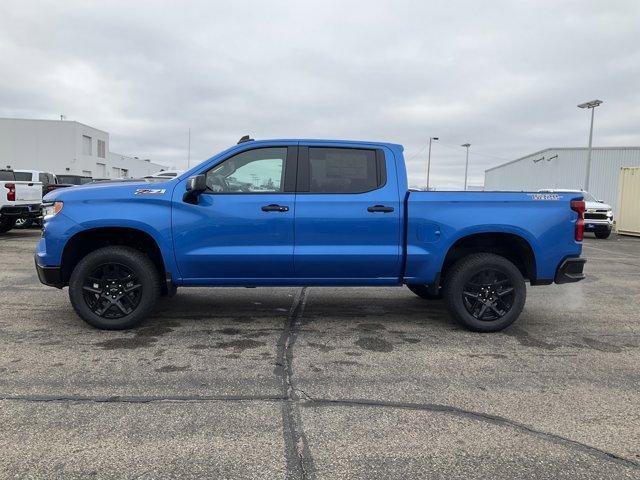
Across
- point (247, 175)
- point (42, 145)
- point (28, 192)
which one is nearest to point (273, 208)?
point (247, 175)

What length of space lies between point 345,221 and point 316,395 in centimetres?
198

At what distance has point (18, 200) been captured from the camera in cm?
1387

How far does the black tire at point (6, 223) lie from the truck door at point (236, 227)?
11453mm

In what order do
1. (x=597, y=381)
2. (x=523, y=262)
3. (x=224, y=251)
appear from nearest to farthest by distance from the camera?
(x=597, y=381) → (x=224, y=251) → (x=523, y=262)

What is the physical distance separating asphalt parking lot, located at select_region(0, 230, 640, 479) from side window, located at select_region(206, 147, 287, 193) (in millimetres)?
1447

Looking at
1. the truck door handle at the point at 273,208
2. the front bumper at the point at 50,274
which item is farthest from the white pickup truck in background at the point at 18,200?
the truck door handle at the point at 273,208

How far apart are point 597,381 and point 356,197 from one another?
263 centimetres

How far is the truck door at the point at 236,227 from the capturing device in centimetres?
511

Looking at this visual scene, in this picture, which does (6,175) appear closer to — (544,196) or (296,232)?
(296,232)

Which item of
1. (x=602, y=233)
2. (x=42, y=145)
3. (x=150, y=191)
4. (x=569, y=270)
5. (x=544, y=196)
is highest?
(x=42, y=145)

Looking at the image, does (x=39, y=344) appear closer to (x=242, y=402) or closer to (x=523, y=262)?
(x=242, y=402)

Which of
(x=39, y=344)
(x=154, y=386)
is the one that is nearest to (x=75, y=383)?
(x=154, y=386)

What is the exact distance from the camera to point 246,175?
5270 mm

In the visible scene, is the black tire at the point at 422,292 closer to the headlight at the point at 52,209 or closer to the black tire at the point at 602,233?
the headlight at the point at 52,209
